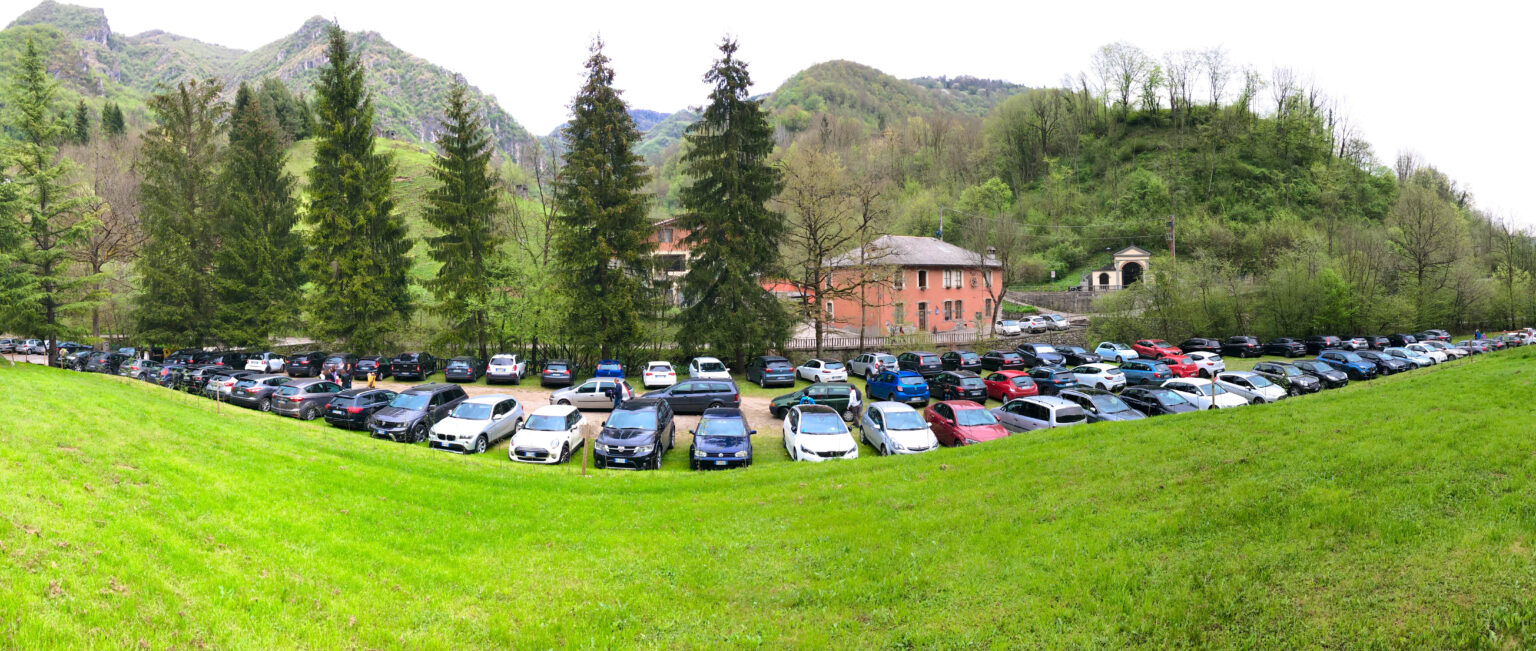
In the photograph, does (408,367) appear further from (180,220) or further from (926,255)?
(926,255)

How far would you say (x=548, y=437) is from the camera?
15.7 m

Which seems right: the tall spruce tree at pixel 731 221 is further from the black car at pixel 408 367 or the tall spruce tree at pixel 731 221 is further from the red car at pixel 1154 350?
the red car at pixel 1154 350

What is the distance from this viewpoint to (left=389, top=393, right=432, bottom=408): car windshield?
714 inches

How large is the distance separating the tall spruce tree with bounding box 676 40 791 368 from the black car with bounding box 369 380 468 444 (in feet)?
51.7

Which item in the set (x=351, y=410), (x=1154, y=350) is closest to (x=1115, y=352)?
(x=1154, y=350)

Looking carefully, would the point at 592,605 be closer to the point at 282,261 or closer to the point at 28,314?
the point at 28,314

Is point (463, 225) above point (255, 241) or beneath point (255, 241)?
above

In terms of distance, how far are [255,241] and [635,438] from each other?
3421 cm

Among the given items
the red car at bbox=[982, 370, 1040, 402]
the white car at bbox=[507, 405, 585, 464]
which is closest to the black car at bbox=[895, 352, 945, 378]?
the red car at bbox=[982, 370, 1040, 402]

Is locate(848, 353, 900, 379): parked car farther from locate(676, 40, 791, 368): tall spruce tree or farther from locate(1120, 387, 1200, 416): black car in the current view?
locate(1120, 387, 1200, 416): black car

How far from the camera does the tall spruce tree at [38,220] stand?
852 inches

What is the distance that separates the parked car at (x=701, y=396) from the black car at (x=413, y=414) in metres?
6.67

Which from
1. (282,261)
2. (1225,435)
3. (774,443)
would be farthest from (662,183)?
(1225,435)

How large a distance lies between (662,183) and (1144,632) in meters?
113
